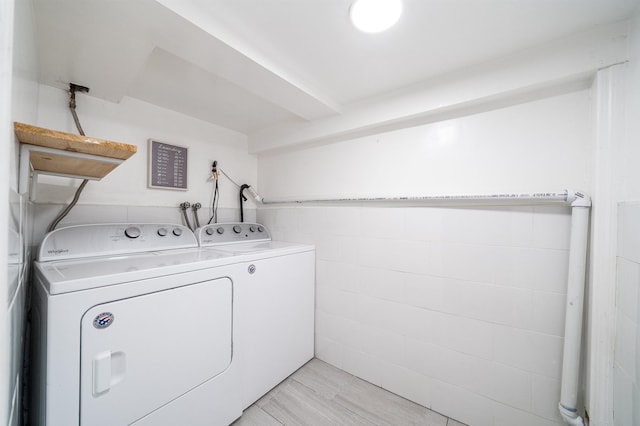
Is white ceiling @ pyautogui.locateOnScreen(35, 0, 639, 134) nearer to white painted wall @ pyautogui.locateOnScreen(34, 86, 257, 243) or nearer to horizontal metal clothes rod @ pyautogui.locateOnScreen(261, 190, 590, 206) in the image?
white painted wall @ pyautogui.locateOnScreen(34, 86, 257, 243)

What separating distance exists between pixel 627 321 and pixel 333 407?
1.46 m

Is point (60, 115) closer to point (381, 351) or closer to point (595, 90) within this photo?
point (381, 351)

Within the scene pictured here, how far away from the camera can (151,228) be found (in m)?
1.58

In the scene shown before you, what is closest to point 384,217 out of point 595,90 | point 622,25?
point 595,90

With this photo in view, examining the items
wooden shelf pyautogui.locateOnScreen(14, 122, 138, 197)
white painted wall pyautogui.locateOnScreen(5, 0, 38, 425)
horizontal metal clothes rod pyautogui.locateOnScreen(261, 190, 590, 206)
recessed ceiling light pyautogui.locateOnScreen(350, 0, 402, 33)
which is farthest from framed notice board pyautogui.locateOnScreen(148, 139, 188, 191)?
recessed ceiling light pyautogui.locateOnScreen(350, 0, 402, 33)

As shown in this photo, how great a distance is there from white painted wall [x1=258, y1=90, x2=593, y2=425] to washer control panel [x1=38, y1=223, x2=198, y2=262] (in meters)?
1.06

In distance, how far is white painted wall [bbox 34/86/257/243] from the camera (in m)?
1.40

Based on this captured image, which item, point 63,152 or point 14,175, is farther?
point 63,152

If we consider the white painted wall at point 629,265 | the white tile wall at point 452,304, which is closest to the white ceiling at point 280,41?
the white painted wall at point 629,265

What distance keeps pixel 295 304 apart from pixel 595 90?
2010 mm

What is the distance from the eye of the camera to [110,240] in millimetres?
1380

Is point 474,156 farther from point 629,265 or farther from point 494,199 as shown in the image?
point 629,265

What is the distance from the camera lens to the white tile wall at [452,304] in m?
1.22

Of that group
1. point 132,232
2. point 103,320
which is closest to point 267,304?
point 103,320
